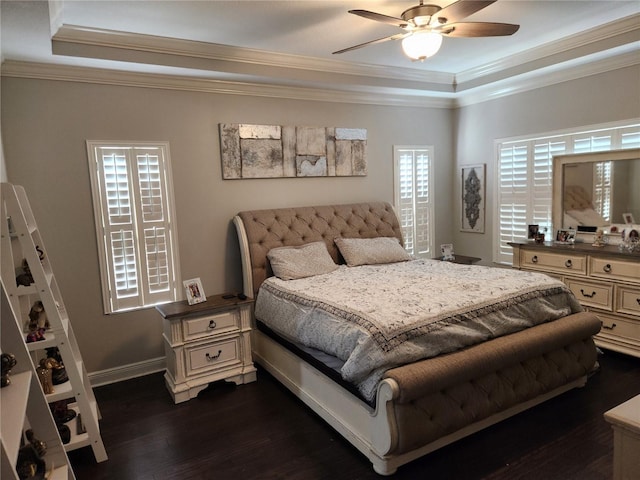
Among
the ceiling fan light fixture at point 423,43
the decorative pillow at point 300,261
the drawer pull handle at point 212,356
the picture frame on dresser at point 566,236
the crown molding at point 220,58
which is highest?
the crown molding at point 220,58

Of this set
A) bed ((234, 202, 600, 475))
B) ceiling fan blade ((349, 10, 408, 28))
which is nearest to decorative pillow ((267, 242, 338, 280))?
bed ((234, 202, 600, 475))

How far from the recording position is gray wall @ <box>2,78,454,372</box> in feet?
10.3

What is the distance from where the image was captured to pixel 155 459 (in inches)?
96.6

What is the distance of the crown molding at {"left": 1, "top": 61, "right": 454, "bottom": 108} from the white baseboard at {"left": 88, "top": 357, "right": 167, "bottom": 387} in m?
2.27

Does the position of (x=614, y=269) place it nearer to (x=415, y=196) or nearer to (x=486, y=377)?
(x=486, y=377)

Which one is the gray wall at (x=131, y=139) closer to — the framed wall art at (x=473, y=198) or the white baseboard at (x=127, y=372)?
the white baseboard at (x=127, y=372)

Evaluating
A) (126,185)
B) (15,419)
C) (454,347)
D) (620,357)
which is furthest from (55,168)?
(620,357)

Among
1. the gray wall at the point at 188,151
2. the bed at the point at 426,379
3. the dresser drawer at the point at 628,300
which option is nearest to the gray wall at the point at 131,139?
the gray wall at the point at 188,151

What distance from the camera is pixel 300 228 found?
13.2 feet

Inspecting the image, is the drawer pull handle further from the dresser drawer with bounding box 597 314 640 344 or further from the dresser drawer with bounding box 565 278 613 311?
the dresser drawer with bounding box 597 314 640 344

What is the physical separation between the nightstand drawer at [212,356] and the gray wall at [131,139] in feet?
2.16

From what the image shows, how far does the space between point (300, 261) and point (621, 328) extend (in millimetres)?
2612

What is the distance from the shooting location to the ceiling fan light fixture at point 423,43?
248 centimetres

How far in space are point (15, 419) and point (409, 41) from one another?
8.29ft
